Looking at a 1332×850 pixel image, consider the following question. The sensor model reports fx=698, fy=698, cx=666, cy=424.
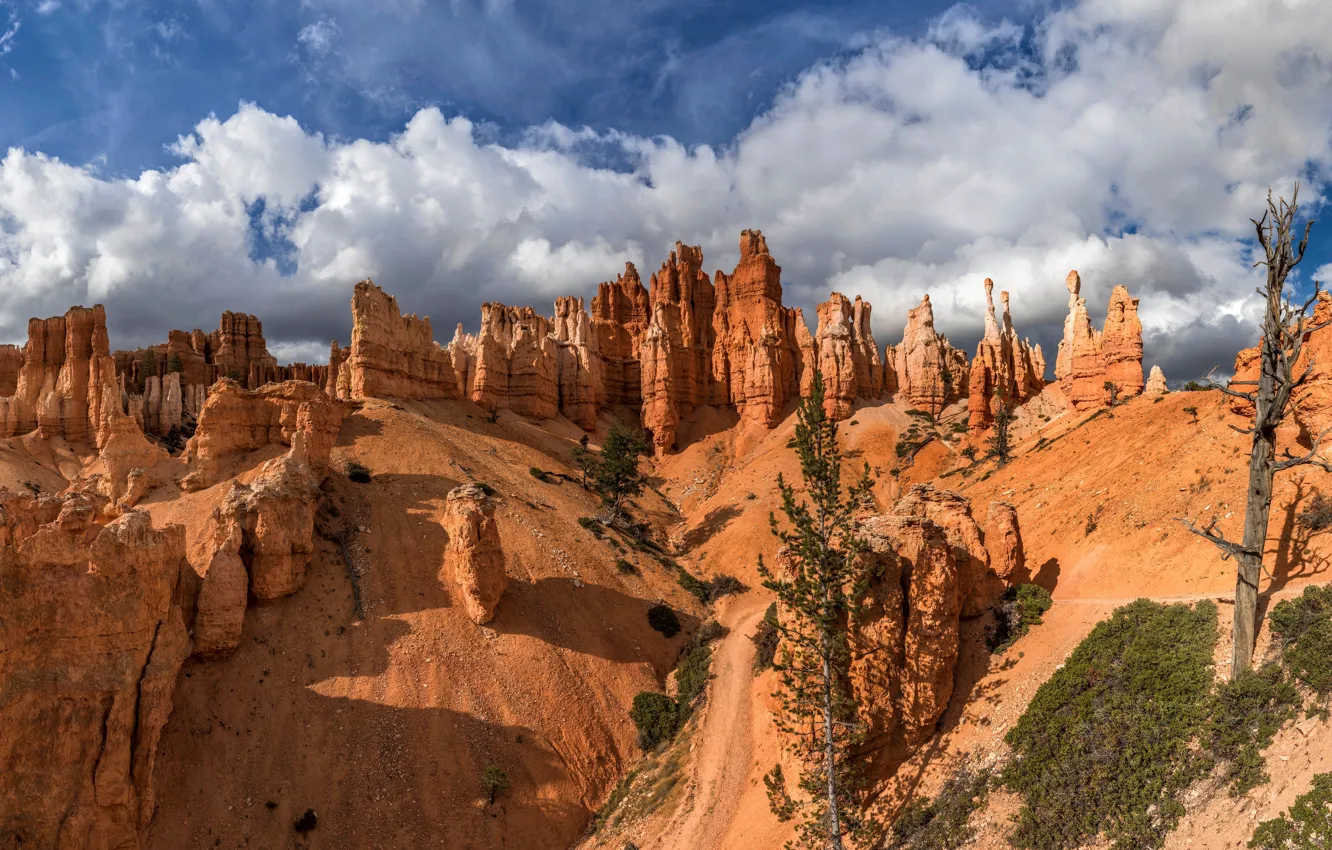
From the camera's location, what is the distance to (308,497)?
37156mm

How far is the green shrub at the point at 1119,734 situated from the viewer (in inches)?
654

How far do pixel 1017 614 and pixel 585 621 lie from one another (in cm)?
2449

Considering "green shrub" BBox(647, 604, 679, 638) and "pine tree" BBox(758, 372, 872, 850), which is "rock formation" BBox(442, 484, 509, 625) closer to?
"green shrub" BBox(647, 604, 679, 638)

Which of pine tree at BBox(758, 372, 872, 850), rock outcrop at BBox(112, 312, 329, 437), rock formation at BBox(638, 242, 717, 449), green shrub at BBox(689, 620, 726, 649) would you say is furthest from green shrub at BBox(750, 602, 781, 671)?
rock outcrop at BBox(112, 312, 329, 437)

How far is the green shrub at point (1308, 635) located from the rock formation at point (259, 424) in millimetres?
47417

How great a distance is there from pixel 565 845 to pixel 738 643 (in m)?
15.2

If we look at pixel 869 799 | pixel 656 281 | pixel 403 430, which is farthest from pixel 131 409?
pixel 869 799

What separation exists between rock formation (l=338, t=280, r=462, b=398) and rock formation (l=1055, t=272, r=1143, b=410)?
64.2 metres

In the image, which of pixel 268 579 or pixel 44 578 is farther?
pixel 268 579

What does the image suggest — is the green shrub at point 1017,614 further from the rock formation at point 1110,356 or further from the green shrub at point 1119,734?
the rock formation at point 1110,356

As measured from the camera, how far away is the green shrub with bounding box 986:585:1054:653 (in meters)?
25.1

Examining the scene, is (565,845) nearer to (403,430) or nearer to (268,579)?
(268,579)

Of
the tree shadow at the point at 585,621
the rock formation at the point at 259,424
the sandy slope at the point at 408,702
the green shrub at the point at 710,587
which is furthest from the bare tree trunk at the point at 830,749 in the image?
the rock formation at the point at 259,424

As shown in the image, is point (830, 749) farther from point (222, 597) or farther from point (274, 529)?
point (274, 529)
